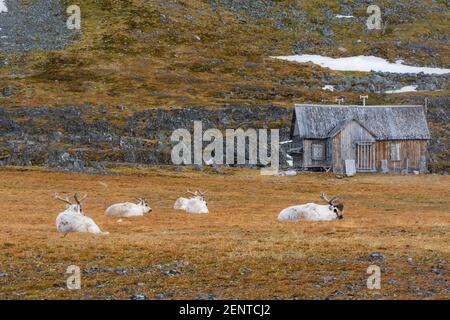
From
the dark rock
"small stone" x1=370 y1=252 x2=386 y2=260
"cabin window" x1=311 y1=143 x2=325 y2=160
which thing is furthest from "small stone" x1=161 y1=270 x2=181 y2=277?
"cabin window" x1=311 y1=143 x2=325 y2=160

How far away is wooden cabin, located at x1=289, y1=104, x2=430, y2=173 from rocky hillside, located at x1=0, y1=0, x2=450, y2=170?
18.0 feet

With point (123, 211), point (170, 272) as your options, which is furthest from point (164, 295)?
point (123, 211)

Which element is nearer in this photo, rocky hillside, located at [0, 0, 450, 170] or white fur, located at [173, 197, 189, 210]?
white fur, located at [173, 197, 189, 210]

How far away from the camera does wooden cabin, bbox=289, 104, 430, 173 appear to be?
2864 inches

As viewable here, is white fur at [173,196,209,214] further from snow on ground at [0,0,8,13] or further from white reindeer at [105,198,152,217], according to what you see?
snow on ground at [0,0,8,13]

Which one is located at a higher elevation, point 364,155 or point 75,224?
point 364,155

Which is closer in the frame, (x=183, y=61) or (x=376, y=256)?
(x=376, y=256)

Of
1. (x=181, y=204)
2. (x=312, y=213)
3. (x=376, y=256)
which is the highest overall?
(x=312, y=213)

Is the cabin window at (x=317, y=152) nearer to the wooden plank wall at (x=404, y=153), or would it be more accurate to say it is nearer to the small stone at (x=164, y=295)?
the wooden plank wall at (x=404, y=153)

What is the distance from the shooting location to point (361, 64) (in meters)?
129

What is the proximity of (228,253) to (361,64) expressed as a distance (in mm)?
113717

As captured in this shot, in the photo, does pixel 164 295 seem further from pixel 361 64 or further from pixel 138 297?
pixel 361 64

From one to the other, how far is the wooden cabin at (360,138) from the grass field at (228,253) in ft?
99.7

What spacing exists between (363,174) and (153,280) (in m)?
55.0
